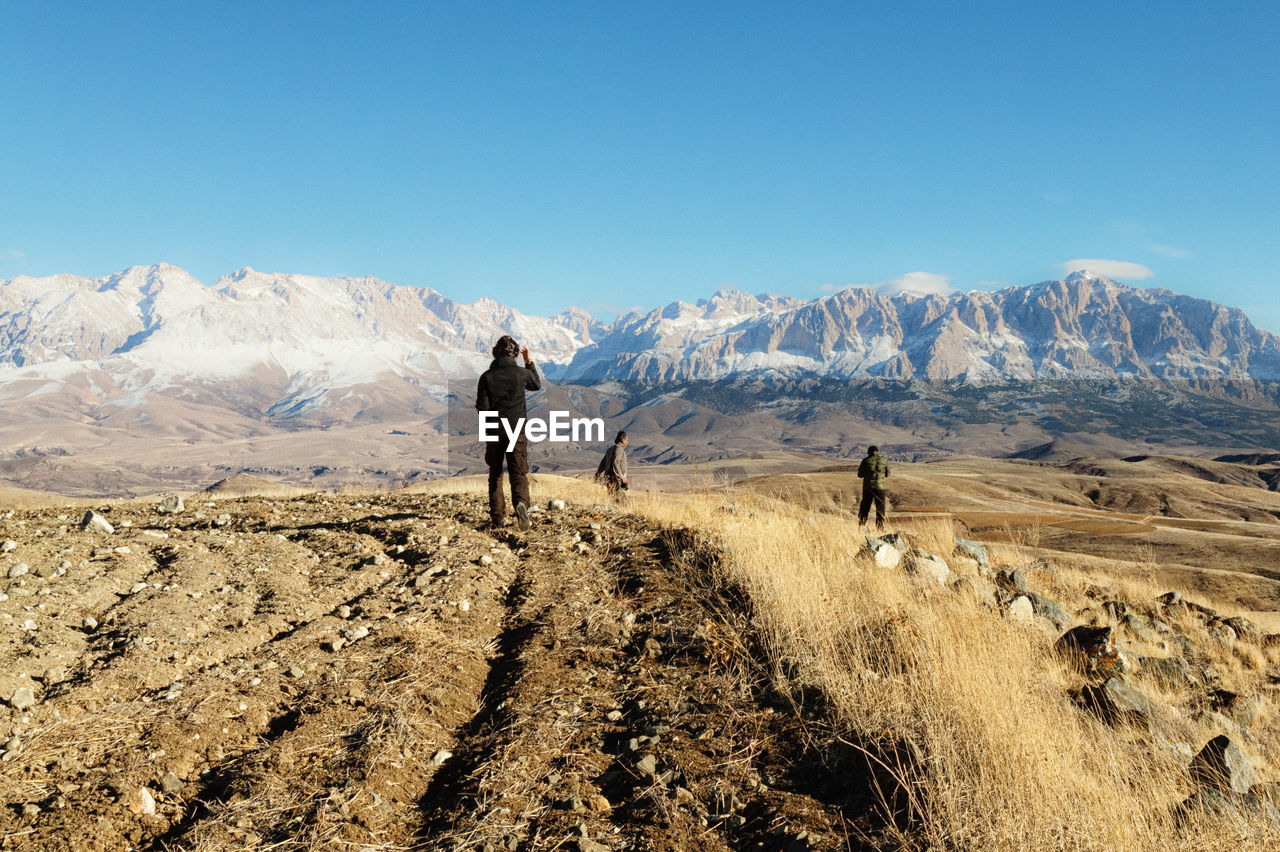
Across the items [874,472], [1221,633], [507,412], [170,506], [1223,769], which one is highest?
[507,412]

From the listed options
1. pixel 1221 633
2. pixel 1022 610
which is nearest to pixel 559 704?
pixel 1022 610

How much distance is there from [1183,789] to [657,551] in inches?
218

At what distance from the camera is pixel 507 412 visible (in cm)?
1011

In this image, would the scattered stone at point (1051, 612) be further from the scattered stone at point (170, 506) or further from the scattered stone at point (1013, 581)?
the scattered stone at point (170, 506)

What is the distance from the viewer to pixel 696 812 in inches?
158

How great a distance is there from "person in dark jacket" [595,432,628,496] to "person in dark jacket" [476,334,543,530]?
465cm

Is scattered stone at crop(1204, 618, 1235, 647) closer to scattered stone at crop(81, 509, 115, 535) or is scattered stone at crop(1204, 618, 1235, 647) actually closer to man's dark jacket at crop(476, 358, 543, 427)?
man's dark jacket at crop(476, 358, 543, 427)

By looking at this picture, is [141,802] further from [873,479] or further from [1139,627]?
[873,479]

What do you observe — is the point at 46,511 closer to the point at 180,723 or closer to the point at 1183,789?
the point at 180,723

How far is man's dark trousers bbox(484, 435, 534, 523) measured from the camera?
33.3 ft

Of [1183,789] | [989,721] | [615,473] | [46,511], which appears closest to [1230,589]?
[615,473]

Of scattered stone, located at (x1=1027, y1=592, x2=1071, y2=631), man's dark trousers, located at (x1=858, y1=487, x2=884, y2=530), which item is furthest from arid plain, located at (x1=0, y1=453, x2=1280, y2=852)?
man's dark trousers, located at (x1=858, y1=487, x2=884, y2=530)

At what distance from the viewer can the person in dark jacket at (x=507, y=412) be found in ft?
33.0

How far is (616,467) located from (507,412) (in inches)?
215
